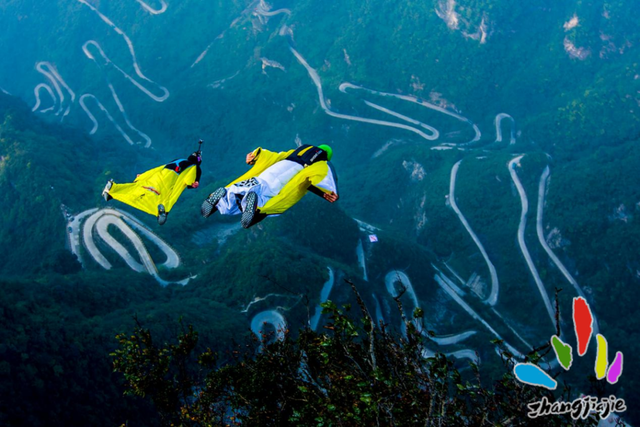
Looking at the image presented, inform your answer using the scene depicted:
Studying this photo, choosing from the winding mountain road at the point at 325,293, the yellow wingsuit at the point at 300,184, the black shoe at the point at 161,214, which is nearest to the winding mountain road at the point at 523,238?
the winding mountain road at the point at 325,293

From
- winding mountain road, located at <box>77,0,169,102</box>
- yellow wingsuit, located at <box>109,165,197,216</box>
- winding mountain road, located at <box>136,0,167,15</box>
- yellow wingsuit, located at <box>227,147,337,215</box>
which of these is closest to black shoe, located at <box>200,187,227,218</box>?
yellow wingsuit, located at <box>227,147,337,215</box>

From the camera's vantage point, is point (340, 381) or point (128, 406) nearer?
point (340, 381)

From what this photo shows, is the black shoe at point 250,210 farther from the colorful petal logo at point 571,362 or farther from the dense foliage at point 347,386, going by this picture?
the colorful petal logo at point 571,362

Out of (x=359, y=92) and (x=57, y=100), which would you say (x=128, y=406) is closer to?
(x=359, y=92)

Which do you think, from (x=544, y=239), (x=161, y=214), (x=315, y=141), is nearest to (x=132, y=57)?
(x=315, y=141)

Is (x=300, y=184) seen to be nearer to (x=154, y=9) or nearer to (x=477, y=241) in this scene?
(x=477, y=241)

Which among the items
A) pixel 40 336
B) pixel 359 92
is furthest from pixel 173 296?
pixel 359 92

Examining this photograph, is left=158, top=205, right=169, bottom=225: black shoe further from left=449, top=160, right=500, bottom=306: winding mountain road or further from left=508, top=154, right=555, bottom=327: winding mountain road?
left=508, top=154, right=555, bottom=327: winding mountain road
